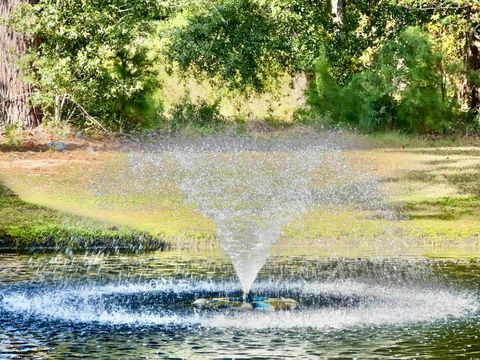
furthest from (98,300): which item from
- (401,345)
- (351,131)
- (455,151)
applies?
(351,131)

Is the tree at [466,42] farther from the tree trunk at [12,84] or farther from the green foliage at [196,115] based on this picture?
the tree trunk at [12,84]

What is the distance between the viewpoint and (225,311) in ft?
35.2

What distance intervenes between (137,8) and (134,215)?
35.6ft

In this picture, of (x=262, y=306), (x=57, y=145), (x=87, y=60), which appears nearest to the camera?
(x=262, y=306)

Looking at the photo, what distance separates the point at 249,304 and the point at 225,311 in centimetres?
36

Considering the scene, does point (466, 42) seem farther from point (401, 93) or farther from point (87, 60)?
point (87, 60)

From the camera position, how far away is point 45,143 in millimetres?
24250

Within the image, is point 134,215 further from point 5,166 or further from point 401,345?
point 401,345

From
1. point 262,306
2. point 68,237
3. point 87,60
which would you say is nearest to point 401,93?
point 87,60

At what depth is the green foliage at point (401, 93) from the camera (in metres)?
26.8

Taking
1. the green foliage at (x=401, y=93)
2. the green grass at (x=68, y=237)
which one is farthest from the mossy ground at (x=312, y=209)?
the green foliage at (x=401, y=93)

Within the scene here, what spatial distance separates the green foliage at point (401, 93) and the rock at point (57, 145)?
7020 millimetres

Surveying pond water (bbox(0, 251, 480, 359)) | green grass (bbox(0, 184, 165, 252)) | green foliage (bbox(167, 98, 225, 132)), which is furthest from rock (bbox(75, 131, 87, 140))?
pond water (bbox(0, 251, 480, 359))

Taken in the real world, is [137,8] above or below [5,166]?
above
